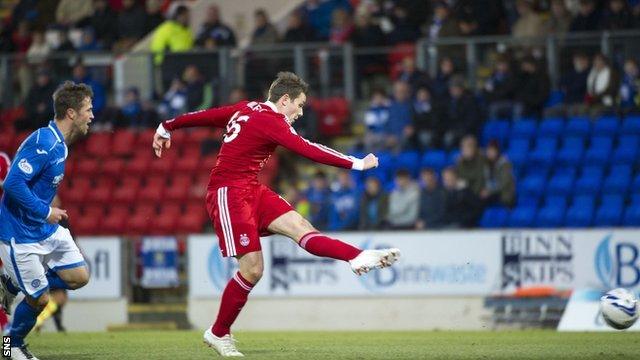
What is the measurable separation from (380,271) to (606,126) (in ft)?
13.7

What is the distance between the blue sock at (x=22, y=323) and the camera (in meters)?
10.4

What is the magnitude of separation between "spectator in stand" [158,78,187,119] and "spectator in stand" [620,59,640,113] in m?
7.00

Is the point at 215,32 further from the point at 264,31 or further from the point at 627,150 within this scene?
the point at 627,150

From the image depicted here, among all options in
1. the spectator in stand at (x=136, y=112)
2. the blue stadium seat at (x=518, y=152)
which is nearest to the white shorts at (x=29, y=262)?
the blue stadium seat at (x=518, y=152)

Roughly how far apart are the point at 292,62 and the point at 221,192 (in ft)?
35.9

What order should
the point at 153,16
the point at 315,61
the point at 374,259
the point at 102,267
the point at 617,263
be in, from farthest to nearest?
the point at 153,16, the point at 315,61, the point at 102,267, the point at 617,263, the point at 374,259

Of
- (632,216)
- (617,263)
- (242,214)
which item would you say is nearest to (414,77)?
(632,216)

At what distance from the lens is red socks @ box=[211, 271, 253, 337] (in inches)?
411

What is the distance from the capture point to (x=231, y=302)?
34.3 feet

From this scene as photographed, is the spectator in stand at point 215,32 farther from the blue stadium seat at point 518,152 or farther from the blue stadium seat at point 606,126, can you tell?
the blue stadium seat at point 606,126

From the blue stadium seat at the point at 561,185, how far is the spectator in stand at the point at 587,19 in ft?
8.63

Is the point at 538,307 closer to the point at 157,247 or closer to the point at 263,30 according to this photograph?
the point at 157,247

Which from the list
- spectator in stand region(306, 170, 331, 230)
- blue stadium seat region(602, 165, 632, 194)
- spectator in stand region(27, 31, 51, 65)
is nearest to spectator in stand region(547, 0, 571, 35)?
blue stadium seat region(602, 165, 632, 194)

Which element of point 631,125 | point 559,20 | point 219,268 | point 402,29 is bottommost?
point 219,268
